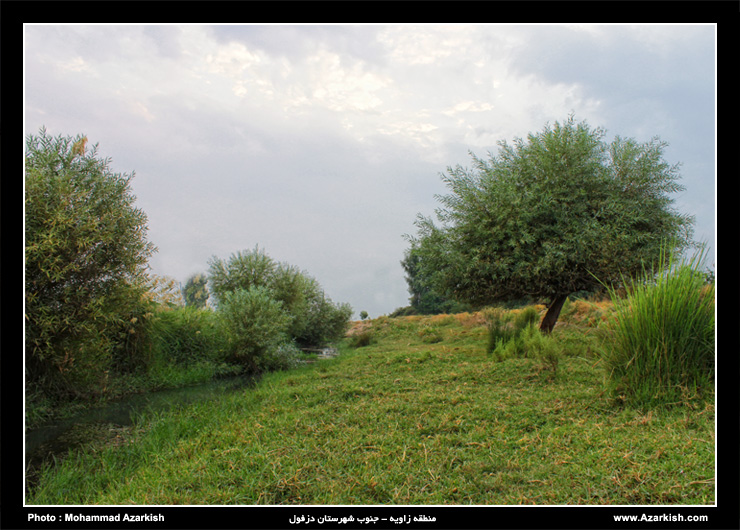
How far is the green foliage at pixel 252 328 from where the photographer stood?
41.5 feet

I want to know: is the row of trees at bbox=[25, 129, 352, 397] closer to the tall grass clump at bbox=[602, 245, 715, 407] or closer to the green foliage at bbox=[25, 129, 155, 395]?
the green foliage at bbox=[25, 129, 155, 395]

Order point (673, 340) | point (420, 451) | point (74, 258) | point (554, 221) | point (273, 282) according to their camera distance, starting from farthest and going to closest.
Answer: point (273, 282) → point (554, 221) → point (74, 258) → point (673, 340) → point (420, 451)

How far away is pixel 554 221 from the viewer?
39.5 ft

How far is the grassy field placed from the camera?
3162mm

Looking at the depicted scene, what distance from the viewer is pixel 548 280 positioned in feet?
38.9

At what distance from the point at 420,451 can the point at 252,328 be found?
373 inches

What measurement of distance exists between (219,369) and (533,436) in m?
10.7

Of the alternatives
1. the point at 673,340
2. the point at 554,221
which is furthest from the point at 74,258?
the point at 554,221

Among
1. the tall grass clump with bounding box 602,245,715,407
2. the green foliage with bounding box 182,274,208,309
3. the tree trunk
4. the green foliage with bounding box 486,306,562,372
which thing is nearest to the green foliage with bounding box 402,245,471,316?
the green foliage with bounding box 182,274,208,309

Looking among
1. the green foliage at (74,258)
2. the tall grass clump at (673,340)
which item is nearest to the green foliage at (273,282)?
the green foliage at (74,258)

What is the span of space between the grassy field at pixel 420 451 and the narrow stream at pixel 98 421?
56 centimetres

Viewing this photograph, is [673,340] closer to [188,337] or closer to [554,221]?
[554,221]
